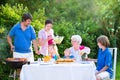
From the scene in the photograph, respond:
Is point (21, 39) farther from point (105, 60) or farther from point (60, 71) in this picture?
point (105, 60)

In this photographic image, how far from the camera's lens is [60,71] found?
5949 mm

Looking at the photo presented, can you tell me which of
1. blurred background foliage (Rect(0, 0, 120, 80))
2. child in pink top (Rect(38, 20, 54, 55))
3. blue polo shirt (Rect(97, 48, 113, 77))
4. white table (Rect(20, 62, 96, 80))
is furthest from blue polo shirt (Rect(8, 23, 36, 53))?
blurred background foliage (Rect(0, 0, 120, 80))

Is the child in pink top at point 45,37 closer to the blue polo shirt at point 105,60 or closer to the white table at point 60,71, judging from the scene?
the blue polo shirt at point 105,60

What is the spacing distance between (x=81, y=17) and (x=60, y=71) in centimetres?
893

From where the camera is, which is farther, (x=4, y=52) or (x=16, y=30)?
(x=4, y=52)

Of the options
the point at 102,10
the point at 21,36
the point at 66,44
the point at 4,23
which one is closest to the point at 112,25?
the point at 102,10

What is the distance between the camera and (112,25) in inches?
557

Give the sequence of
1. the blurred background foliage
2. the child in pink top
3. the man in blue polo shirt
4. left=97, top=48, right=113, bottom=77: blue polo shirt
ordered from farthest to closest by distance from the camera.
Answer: the blurred background foliage
the child in pink top
the man in blue polo shirt
left=97, top=48, right=113, bottom=77: blue polo shirt

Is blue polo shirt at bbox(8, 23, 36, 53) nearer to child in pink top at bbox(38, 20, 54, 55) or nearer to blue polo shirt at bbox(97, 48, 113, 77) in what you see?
child in pink top at bbox(38, 20, 54, 55)

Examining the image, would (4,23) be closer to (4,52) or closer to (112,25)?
(4,52)

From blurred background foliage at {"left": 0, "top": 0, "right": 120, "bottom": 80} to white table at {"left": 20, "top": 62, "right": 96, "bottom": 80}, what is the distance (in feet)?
12.2

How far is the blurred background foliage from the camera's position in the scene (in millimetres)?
11156

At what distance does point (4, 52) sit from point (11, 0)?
9.15 feet

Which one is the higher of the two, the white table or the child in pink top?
the child in pink top
